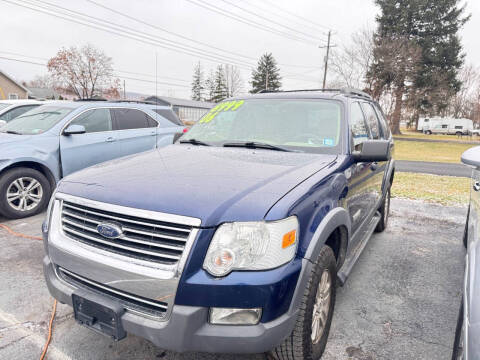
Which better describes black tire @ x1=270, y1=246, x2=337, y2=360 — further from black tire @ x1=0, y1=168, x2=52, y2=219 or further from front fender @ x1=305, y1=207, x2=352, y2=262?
black tire @ x1=0, y1=168, x2=52, y2=219

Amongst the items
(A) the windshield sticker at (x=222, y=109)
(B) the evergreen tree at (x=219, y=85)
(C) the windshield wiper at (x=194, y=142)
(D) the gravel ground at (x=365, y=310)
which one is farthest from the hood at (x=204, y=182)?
(B) the evergreen tree at (x=219, y=85)

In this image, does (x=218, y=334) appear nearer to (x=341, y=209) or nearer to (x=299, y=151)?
(x=341, y=209)

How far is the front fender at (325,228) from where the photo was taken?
185cm

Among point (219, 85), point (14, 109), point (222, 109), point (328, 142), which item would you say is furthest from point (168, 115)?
point (219, 85)

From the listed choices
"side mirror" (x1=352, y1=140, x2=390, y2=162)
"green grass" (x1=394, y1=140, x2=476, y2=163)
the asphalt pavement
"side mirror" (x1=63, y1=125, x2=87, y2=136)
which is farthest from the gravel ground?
"green grass" (x1=394, y1=140, x2=476, y2=163)

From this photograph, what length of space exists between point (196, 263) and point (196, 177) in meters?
0.65

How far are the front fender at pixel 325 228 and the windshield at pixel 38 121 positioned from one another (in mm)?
4995

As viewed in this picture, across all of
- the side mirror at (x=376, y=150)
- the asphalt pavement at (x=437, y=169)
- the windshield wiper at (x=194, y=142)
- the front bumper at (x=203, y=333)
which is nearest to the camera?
the front bumper at (x=203, y=333)

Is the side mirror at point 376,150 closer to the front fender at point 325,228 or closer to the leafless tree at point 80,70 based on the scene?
the front fender at point 325,228

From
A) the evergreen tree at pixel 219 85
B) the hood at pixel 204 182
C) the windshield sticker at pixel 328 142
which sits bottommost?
the hood at pixel 204 182

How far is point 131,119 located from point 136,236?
5.14m

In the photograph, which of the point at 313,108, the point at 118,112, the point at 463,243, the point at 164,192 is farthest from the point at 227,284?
the point at 118,112

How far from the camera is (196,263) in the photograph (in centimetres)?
161

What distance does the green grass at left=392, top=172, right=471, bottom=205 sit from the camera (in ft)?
23.1
